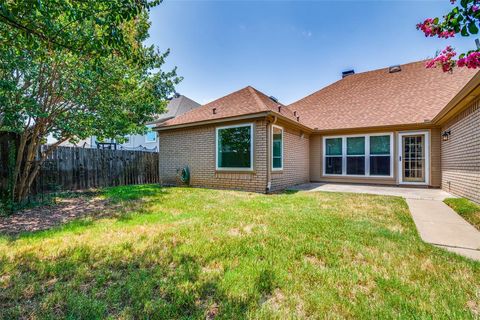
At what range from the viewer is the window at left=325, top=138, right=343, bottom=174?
11.0 m

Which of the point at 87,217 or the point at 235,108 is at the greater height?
the point at 235,108

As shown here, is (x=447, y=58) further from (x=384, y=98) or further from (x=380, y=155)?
(x=384, y=98)

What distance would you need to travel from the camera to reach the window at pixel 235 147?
8.01 m

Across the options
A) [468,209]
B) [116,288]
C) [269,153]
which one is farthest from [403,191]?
→ [116,288]

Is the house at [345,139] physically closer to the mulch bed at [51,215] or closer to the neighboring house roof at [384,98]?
the neighboring house roof at [384,98]

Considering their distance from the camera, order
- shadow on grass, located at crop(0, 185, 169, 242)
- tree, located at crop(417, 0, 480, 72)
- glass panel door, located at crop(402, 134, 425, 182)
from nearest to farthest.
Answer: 1. tree, located at crop(417, 0, 480, 72)
2. shadow on grass, located at crop(0, 185, 169, 242)
3. glass panel door, located at crop(402, 134, 425, 182)

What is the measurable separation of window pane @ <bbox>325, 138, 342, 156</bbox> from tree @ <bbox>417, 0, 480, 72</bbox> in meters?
7.44

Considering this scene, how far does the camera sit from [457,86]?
998 cm

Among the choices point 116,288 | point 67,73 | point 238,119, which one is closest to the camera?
point 116,288

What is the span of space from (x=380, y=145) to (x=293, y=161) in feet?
13.1

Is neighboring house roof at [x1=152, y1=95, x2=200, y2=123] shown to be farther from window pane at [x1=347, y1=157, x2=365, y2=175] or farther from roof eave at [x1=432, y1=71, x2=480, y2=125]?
roof eave at [x1=432, y1=71, x2=480, y2=125]

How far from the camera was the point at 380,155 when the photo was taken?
10016 millimetres

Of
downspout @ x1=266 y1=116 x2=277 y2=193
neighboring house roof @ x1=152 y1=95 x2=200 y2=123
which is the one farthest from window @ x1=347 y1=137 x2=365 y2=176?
neighboring house roof @ x1=152 y1=95 x2=200 y2=123

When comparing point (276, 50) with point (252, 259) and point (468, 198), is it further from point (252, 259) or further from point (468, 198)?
point (252, 259)
